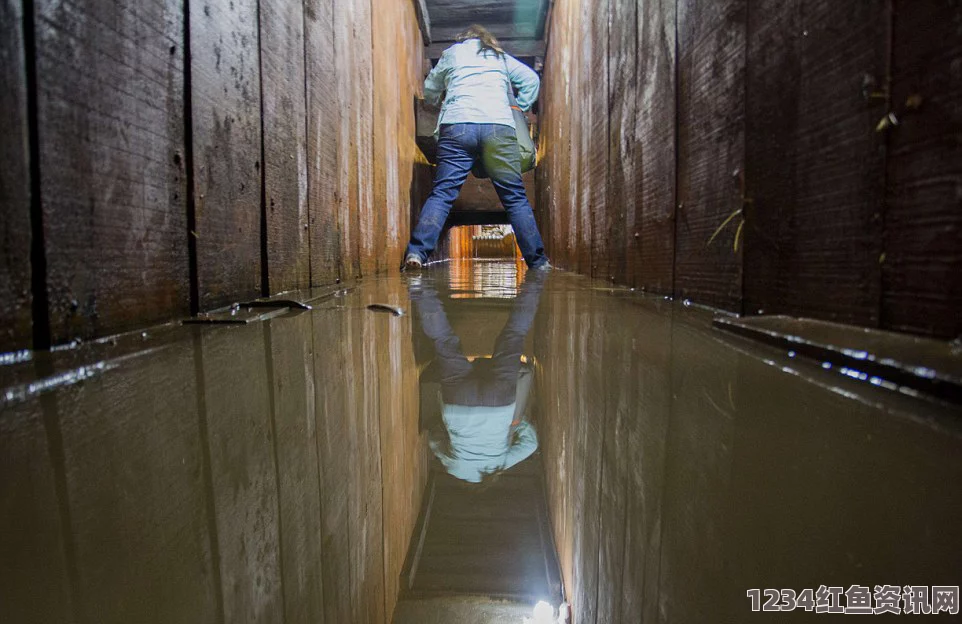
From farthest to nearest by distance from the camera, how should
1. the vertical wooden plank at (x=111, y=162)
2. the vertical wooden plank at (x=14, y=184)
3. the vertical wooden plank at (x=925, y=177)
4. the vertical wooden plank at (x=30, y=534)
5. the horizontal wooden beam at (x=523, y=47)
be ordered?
the horizontal wooden beam at (x=523, y=47) → the vertical wooden plank at (x=111, y=162) → the vertical wooden plank at (x=14, y=184) → the vertical wooden plank at (x=925, y=177) → the vertical wooden plank at (x=30, y=534)

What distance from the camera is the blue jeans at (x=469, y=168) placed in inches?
223

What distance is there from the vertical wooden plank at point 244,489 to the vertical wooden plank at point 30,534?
125mm

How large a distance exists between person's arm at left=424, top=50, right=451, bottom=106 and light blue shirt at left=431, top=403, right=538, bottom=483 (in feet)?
17.9

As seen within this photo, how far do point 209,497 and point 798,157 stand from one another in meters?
1.51

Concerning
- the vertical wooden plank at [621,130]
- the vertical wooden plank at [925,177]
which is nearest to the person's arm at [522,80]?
the vertical wooden plank at [621,130]

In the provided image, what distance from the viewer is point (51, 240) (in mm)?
1296

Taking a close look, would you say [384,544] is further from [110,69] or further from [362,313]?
[362,313]

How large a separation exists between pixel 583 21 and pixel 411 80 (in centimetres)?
332

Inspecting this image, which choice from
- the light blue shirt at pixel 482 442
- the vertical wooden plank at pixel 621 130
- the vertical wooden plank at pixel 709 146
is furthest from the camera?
the vertical wooden plank at pixel 621 130

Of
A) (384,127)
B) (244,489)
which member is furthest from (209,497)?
(384,127)

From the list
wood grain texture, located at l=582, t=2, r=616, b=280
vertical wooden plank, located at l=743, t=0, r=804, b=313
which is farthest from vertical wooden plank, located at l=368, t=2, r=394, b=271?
vertical wooden plank, located at l=743, t=0, r=804, b=313

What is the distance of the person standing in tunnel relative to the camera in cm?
566

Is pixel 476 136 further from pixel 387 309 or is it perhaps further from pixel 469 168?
pixel 387 309

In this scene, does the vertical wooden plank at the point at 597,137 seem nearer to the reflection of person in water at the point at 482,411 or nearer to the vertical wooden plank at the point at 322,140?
the vertical wooden plank at the point at 322,140
